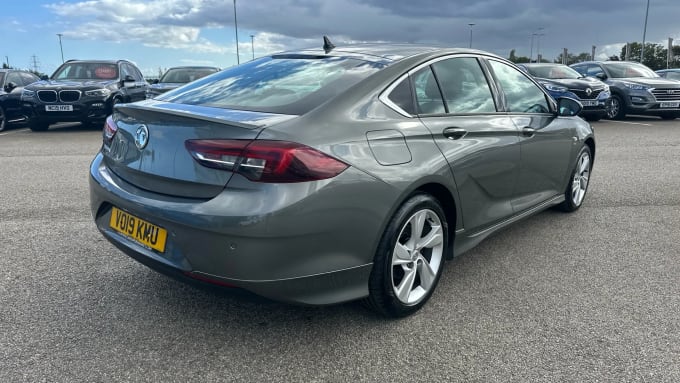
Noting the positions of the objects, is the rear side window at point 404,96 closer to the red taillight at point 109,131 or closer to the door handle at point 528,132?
the door handle at point 528,132

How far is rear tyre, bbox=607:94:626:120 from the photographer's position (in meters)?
13.8

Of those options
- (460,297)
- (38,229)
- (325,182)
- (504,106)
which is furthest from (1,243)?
(504,106)

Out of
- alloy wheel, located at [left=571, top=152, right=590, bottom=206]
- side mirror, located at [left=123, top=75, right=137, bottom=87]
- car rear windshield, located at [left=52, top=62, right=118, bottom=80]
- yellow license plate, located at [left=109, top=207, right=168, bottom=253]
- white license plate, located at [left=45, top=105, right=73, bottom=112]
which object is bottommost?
alloy wheel, located at [left=571, top=152, right=590, bottom=206]

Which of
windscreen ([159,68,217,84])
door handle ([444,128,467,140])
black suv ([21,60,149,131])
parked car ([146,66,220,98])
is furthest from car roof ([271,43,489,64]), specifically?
windscreen ([159,68,217,84])

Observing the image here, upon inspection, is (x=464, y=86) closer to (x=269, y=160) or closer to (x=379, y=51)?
(x=379, y=51)

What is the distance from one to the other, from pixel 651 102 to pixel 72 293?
14105mm

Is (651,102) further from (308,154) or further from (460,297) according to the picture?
(308,154)

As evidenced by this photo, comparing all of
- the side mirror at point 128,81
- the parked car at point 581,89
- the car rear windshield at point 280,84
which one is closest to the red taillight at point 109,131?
the car rear windshield at point 280,84

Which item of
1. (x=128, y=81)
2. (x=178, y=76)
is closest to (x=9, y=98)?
(x=128, y=81)

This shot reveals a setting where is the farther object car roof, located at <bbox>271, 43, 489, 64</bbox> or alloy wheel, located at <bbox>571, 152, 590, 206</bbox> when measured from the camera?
alloy wheel, located at <bbox>571, 152, 590, 206</bbox>

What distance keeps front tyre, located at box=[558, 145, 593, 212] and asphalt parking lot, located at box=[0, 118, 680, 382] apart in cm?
50

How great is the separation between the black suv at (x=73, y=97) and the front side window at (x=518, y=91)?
31.9 ft

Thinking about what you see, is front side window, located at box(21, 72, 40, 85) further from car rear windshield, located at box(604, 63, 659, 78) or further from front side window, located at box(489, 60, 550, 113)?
car rear windshield, located at box(604, 63, 659, 78)

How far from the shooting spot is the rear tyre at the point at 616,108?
13.8 m
